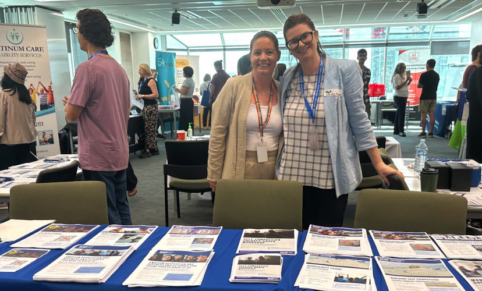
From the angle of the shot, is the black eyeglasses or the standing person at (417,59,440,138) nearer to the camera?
the black eyeglasses

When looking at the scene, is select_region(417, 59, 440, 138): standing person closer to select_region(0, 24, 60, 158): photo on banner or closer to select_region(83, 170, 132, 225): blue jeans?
select_region(0, 24, 60, 158): photo on banner

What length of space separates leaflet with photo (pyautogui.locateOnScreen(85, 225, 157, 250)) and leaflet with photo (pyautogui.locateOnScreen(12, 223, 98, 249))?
2.9 inches

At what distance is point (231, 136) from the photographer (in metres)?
1.82

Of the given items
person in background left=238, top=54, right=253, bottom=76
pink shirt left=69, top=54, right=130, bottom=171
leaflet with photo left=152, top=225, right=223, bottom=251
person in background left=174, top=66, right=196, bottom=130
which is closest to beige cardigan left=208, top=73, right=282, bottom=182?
leaflet with photo left=152, top=225, right=223, bottom=251

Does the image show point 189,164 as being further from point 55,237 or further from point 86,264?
point 86,264

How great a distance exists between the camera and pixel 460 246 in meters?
1.32

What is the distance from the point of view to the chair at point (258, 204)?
5.67 ft

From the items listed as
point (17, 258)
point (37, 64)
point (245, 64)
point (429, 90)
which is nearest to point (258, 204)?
point (17, 258)

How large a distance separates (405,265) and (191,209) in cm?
283

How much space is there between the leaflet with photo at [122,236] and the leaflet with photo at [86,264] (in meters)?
0.04

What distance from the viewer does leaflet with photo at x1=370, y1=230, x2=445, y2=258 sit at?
1251 mm

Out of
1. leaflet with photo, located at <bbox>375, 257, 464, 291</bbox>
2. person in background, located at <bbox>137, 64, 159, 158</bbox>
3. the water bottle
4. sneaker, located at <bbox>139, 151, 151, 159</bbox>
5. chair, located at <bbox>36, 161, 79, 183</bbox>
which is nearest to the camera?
leaflet with photo, located at <bbox>375, 257, 464, 291</bbox>

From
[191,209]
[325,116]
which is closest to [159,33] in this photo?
[191,209]

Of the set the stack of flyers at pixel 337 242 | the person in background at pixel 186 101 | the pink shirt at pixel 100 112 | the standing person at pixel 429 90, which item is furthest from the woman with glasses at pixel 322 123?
the standing person at pixel 429 90
